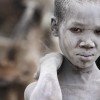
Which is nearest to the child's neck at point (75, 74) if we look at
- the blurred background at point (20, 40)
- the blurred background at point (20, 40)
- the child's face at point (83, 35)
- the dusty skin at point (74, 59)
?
the dusty skin at point (74, 59)

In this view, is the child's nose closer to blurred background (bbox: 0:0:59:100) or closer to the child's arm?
the child's arm

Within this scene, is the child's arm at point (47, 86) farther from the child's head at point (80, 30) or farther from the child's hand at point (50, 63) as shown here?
the child's head at point (80, 30)

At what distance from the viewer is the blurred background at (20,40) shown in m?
9.64

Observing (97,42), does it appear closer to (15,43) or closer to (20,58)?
(20,58)

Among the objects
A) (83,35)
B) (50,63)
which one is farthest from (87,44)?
(50,63)

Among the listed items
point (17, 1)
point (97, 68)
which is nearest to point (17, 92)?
point (17, 1)

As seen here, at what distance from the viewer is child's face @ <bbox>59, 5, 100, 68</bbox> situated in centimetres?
266

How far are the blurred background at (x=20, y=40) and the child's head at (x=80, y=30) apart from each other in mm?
5191

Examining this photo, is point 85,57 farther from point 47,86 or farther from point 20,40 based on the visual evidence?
point 20,40

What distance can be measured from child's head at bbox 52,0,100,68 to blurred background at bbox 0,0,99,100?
570 cm

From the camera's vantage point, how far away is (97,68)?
2908 mm

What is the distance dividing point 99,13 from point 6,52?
8.36 metres

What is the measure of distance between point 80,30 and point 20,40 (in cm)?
856

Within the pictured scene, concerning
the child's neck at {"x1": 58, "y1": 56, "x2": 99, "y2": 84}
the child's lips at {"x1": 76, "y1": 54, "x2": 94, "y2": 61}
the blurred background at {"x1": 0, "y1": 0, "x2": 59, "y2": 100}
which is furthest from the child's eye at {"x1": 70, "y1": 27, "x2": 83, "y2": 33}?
the blurred background at {"x1": 0, "y1": 0, "x2": 59, "y2": 100}
